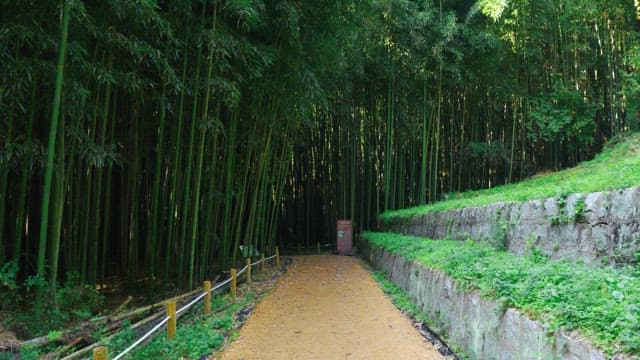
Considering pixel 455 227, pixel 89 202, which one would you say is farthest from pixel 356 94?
pixel 89 202

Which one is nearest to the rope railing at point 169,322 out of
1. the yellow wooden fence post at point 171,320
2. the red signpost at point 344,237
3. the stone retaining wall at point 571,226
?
the yellow wooden fence post at point 171,320

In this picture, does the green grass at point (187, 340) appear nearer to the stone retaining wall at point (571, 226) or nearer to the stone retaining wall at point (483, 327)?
the stone retaining wall at point (483, 327)

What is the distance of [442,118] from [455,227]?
22.4ft

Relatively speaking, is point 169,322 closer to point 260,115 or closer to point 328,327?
point 328,327

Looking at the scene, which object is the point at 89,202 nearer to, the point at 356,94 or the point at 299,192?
the point at 356,94

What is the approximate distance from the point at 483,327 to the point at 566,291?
80 cm

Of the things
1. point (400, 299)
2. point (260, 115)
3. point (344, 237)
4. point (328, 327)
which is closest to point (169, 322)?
point (328, 327)

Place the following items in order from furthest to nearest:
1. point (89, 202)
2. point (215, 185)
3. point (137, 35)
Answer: point (215, 185)
point (89, 202)
point (137, 35)

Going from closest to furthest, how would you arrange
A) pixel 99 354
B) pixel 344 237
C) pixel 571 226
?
pixel 99 354 < pixel 571 226 < pixel 344 237

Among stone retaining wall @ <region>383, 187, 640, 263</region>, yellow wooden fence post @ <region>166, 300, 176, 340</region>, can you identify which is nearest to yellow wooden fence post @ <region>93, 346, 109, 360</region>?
yellow wooden fence post @ <region>166, 300, 176, 340</region>

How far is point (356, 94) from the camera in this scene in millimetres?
12242

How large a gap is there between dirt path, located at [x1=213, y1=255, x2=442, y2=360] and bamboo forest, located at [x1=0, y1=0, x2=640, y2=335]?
135 centimetres

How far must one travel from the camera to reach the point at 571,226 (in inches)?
135

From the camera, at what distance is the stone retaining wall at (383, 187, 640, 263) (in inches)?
113
